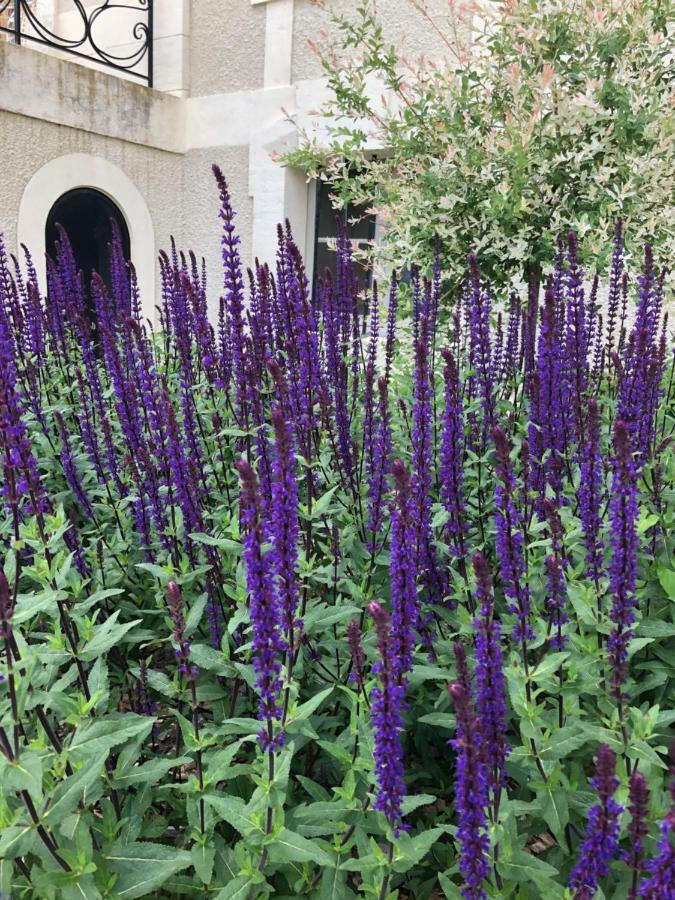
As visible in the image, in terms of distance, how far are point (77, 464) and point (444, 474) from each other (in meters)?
2.03

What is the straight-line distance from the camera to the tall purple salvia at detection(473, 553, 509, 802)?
1495 millimetres

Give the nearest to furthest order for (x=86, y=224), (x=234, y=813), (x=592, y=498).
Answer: (x=234, y=813), (x=592, y=498), (x=86, y=224)

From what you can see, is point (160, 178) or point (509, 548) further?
point (160, 178)

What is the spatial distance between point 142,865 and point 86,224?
999 cm

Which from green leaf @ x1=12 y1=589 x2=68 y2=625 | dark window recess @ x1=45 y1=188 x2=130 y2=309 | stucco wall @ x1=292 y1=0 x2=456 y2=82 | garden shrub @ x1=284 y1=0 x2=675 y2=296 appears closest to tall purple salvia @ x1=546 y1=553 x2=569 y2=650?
green leaf @ x1=12 y1=589 x2=68 y2=625

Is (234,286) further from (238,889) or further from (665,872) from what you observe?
(665,872)

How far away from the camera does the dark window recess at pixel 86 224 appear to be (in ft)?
32.3

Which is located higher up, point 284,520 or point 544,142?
point 544,142

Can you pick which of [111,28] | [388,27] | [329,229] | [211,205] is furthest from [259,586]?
[111,28]

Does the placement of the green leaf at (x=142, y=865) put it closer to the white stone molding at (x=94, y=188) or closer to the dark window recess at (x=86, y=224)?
the white stone molding at (x=94, y=188)

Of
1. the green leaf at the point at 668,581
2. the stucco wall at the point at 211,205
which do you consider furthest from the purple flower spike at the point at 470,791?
the stucco wall at the point at 211,205

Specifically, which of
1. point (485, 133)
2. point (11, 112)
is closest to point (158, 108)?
point (11, 112)

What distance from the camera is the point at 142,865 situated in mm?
1934

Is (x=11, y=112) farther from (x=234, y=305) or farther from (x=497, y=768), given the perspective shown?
(x=497, y=768)
